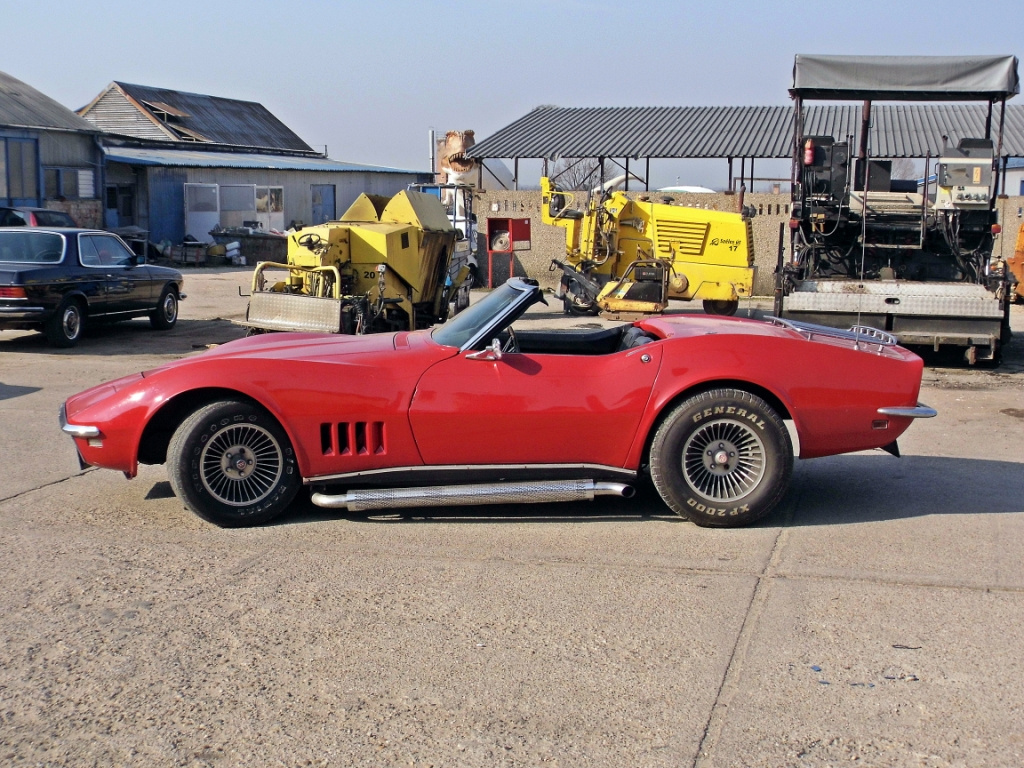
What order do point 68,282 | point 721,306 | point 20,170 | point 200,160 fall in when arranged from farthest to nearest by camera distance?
point 200,160, point 20,170, point 721,306, point 68,282

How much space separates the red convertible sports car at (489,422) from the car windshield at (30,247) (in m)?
8.32

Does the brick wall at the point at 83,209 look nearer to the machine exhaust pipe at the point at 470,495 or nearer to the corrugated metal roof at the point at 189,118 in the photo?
the corrugated metal roof at the point at 189,118

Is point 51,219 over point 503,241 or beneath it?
over

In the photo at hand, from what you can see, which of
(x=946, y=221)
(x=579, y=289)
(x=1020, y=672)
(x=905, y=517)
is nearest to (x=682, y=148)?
(x=579, y=289)

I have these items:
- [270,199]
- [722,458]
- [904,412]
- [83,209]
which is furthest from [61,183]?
[904,412]

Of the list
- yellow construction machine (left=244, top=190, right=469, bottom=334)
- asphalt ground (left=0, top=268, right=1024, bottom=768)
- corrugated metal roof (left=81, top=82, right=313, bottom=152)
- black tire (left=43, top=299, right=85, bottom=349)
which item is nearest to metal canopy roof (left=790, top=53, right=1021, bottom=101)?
yellow construction machine (left=244, top=190, right=469, bottom=334)

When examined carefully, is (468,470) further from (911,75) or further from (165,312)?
(165,312)

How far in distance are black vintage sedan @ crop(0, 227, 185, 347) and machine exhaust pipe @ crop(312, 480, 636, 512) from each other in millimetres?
8469

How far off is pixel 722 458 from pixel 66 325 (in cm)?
1003

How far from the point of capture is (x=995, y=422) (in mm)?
9086

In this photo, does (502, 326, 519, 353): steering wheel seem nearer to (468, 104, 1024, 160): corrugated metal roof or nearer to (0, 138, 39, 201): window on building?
(468, 104, 1024, 160): corrugated metal roof

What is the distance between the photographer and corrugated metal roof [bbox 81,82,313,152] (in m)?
44.8

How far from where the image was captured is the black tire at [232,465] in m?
5.66

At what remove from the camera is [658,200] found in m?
21.3
